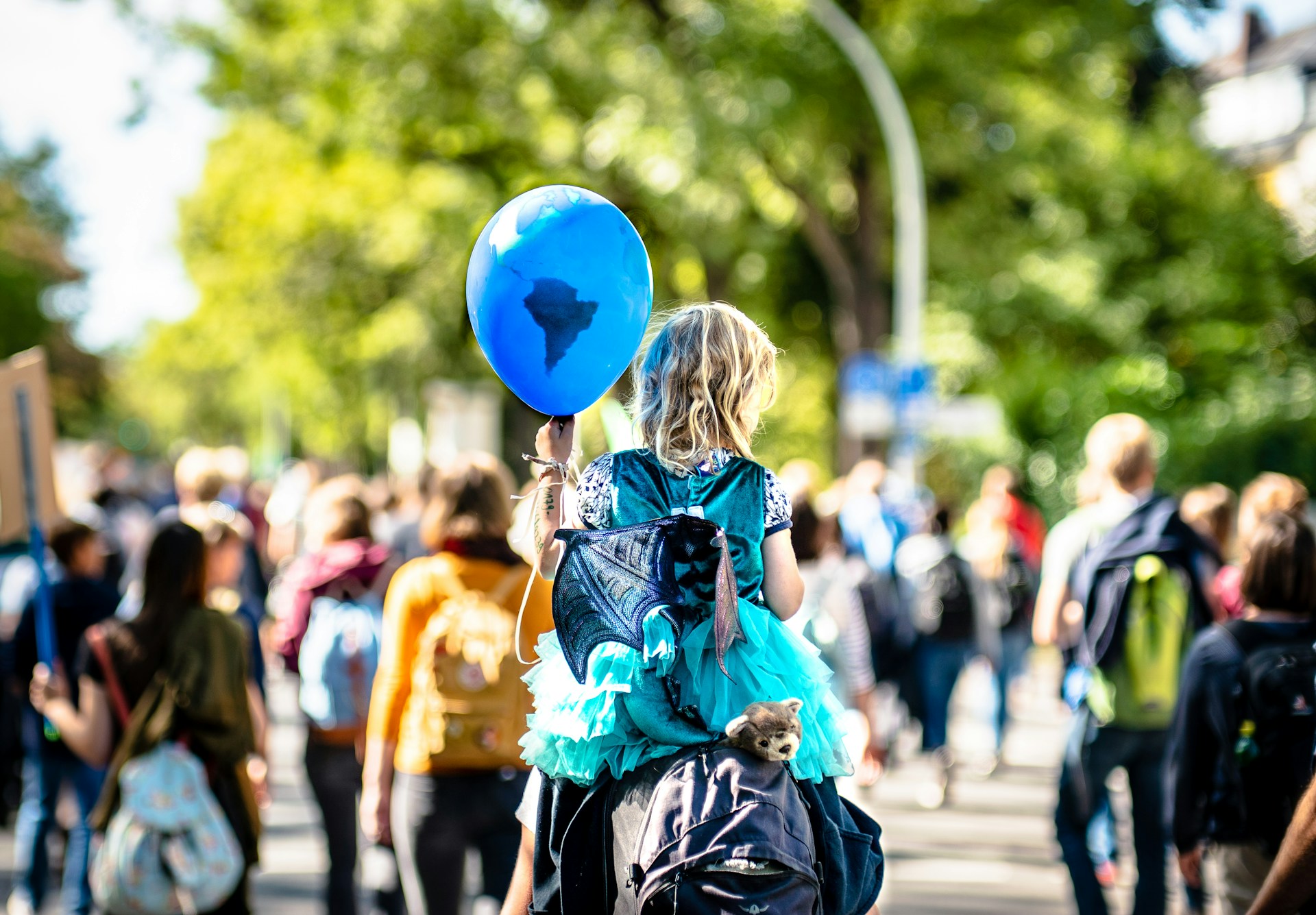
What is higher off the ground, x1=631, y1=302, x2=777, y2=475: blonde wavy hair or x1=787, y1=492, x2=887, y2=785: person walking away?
x1=631, y1=302, x2=777, y2=475: blonde wavy hair

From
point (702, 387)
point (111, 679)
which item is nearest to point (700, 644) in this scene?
point (702, 387)

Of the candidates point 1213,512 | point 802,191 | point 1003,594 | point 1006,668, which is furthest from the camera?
point 802,191

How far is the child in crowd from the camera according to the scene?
8.79ft

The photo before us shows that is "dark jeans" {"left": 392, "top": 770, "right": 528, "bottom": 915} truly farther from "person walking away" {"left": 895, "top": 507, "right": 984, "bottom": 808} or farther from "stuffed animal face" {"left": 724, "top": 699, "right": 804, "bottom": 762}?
"person walking away" {"left": 895, "top": 507, "right": 984, "bottom": 808}

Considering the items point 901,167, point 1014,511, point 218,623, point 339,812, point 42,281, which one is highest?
point 42,281

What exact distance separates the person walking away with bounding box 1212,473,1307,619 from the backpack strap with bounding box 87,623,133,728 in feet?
12.3

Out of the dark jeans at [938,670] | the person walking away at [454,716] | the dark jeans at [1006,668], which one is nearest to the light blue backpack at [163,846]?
the person walking away at [454,716]

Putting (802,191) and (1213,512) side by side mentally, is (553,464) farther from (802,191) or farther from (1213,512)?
(802,191)

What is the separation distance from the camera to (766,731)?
8.45 ft

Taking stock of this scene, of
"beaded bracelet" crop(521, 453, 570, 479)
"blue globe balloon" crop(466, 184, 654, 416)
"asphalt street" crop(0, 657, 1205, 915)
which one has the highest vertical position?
"blue globe balloon" crop(466, 184, 654, 416)

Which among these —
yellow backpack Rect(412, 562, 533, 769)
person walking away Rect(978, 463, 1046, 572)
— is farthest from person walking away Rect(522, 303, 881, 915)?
person walking away Rect(978, 463, 1046, 572)

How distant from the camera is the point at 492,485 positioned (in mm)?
4812

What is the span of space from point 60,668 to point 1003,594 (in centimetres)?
686

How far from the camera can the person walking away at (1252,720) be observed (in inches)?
154
